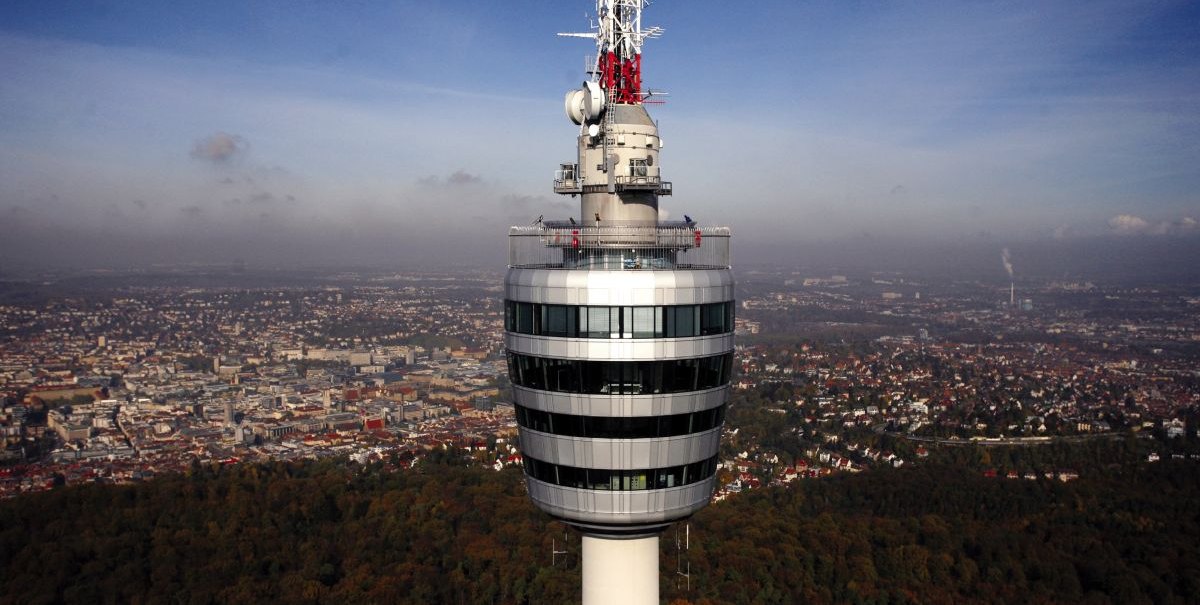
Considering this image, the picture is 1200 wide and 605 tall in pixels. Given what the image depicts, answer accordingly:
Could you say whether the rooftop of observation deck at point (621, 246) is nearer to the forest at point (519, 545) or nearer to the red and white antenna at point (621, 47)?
the red and white antenna at point (621, 47)

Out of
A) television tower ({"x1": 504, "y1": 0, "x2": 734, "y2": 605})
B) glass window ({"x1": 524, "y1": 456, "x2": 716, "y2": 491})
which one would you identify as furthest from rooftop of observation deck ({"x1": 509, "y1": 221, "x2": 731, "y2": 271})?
glass window ({"x1": 524, "y1": 456, "x2": 716, "y2": 491})

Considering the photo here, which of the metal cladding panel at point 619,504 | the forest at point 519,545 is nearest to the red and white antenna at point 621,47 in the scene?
the metal cladding panel at point 619,504

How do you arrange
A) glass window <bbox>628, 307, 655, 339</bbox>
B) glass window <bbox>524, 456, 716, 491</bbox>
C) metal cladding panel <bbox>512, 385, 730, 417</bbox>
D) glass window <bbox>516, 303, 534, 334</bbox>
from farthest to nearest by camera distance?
glass window <bbox>524, 456, 716, 491</bbox>
glass window <bbox>516, 303, 534, 334</bbox>
metal cladding panel <bbox>512, 385, 730, 417</bbox>
glass window <bbox>628, 307, 655, 339</bbox>

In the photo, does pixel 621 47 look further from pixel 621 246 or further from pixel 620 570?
pixel 620 570

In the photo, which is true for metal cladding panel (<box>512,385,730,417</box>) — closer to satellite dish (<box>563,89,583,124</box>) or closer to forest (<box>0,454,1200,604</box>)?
satellite dish (<box>563,89,583,124</box>)

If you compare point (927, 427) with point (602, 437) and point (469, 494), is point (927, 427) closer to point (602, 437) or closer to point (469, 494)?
point (469, 494)
